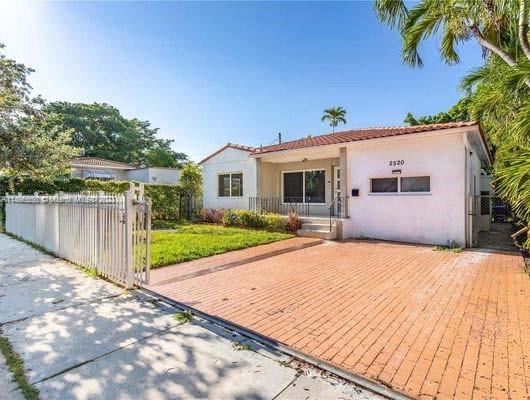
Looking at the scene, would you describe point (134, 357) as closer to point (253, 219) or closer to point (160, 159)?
point (253, 219)

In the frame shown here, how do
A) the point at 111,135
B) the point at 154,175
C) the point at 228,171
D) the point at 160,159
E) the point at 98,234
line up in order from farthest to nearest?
1. the point at 111,135
2. the point at 160,159
3. the point at 154,175
4. the point at 228,171
5. the point at 98,234

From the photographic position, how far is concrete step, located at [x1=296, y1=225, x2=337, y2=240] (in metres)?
11.8

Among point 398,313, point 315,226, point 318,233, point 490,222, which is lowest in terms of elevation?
point 398,313

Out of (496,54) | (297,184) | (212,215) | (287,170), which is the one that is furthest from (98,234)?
(287,170)

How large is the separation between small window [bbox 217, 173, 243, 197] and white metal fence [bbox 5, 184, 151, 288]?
961 centimetres

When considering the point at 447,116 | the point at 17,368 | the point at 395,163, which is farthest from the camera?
the point at 447,116

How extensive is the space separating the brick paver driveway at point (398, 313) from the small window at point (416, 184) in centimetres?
322

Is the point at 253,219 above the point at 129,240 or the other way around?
the other way around

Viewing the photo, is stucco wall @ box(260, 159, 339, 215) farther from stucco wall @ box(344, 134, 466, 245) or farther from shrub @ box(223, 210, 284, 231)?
stucco wall @ box(344, 134, 466, 245)

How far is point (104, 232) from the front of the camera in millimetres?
6059

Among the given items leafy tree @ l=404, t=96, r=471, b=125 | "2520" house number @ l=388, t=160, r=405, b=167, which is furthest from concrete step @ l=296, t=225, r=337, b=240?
leafy tree @ l=404, t=96, r=471, b=125

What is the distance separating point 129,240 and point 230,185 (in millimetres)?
12322

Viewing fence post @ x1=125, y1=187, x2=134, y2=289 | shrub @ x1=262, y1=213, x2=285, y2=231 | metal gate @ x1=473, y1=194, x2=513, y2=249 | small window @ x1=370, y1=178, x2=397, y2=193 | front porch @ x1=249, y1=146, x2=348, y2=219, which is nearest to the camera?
fence post @ x1=125, y1=187, x2=134, y2=289

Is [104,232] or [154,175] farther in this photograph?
[154,175]
